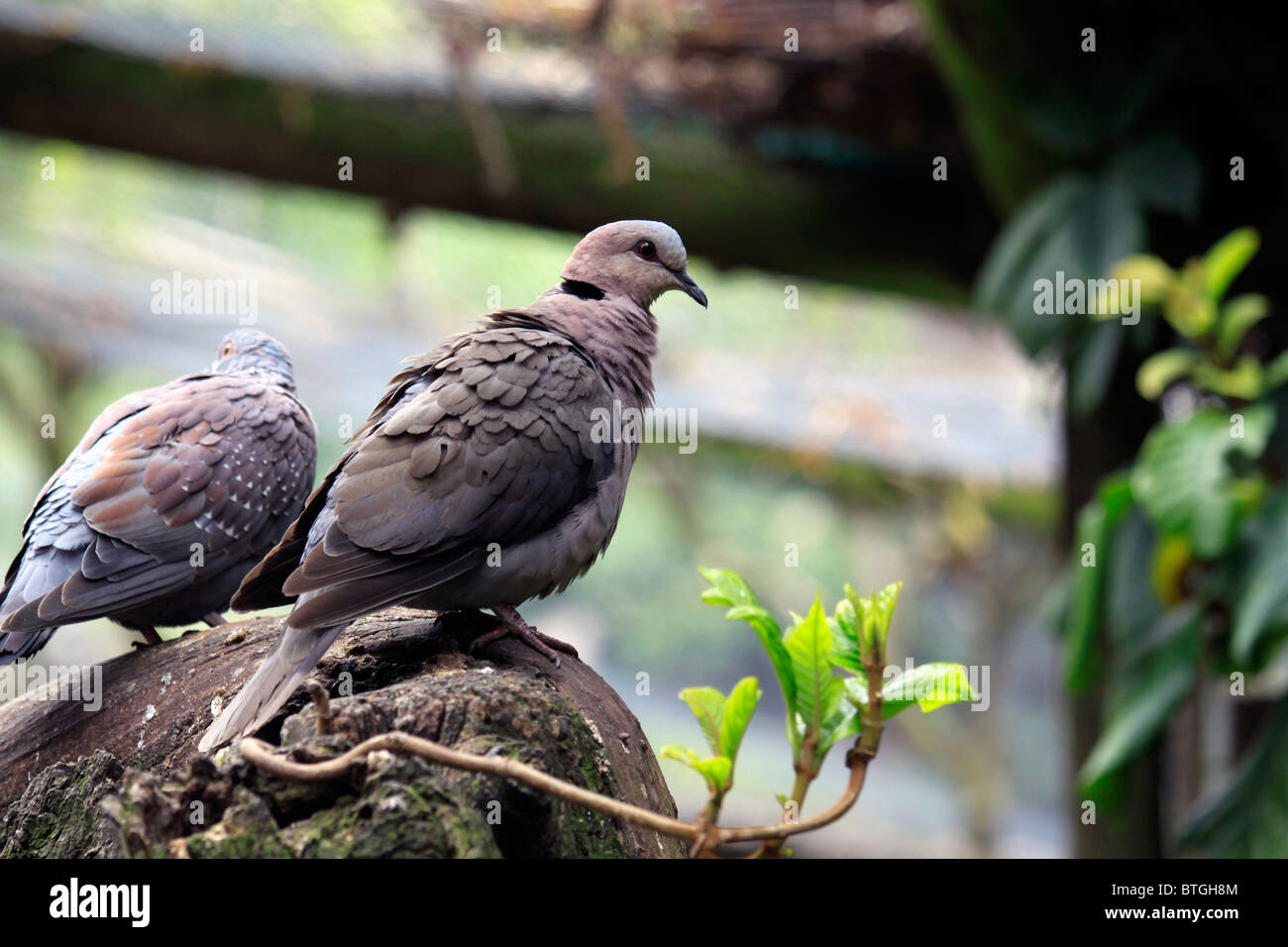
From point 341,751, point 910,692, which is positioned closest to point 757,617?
point 910,692

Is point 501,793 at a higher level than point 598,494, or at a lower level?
lower

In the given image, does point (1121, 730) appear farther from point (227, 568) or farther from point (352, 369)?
point (352, 369)

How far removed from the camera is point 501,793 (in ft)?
5.30

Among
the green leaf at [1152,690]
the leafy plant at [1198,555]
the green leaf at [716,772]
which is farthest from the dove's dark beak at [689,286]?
the green leaf at [1152,690]

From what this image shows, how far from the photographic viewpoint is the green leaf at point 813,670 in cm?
171

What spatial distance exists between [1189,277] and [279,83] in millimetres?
3405

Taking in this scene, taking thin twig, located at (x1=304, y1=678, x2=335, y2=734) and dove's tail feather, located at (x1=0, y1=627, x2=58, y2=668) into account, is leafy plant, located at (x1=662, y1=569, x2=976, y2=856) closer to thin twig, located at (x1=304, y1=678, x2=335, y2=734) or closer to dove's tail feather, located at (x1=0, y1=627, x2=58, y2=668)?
thin twig, located at (x1=304, y1=678, x2=335, y2=734)

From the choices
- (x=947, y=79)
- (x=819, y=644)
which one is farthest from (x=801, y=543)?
(x=819, y=644)

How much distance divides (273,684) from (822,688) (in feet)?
2.97

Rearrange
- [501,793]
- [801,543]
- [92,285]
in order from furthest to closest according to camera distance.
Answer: [801,543] → [92,285] → [501,793]

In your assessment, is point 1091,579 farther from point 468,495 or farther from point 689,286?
point 468,495

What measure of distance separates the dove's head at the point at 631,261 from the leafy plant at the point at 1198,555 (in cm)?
194

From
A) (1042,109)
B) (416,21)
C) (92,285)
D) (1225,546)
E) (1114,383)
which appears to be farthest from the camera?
(92,285)

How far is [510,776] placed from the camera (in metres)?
1.52
